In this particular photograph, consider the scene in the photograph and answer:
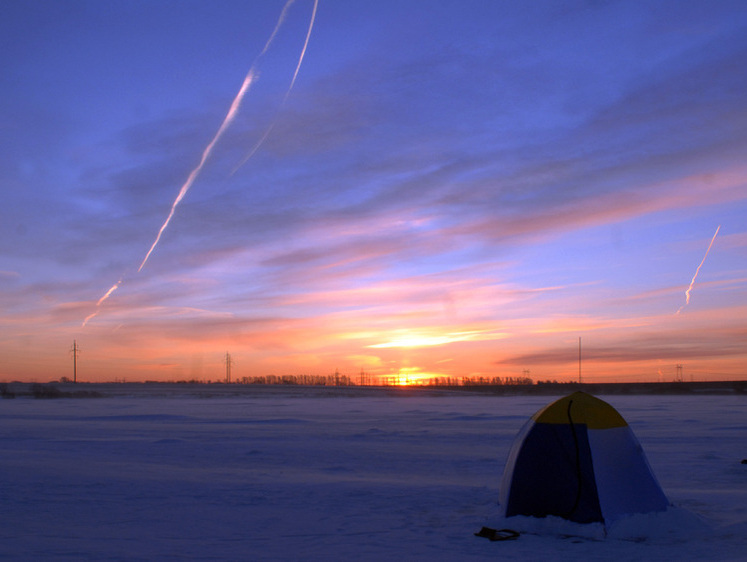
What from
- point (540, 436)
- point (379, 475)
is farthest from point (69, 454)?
point (540, 436)

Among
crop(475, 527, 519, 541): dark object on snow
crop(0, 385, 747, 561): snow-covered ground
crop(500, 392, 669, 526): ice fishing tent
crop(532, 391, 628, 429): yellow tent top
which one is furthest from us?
crop(532, 391, 628, 429): yellow tent top

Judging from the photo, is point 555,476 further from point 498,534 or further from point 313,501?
point 313,501

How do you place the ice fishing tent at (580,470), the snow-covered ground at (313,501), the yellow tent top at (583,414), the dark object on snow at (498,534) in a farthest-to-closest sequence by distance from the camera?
the yellow tent top at (583,414) → the ice fishing tent at (580,470) → the dark object on snow at (498,534) → the snow-covered ground at (313,501)

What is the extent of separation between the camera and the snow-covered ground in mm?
8477

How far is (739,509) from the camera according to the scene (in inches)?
415

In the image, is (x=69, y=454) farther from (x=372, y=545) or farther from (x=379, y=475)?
(x=372, y=545)

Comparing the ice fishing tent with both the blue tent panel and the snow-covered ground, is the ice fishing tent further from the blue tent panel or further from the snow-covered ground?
the snow-covered ground

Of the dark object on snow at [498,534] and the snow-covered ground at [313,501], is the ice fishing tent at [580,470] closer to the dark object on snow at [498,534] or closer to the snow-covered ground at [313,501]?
the snow-covered ground at [313,501]

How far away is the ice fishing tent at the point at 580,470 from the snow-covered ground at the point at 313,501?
239mm

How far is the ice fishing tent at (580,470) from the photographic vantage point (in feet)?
30.4

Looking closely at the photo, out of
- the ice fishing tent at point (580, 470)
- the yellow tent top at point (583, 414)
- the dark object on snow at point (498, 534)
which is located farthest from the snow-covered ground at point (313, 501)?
the yellow tent top at point (583, 414)

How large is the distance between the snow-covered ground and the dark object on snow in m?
0.10

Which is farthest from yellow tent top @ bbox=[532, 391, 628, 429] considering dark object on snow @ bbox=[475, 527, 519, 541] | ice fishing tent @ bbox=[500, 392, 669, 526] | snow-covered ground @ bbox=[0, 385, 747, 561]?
dark object on snow @ bbox=[475, 527, 519, 541]

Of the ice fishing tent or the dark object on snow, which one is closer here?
the dark object on snow
